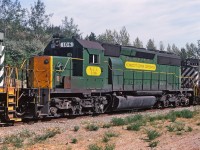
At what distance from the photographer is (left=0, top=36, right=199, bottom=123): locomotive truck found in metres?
14.6

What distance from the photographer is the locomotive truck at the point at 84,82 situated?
14641 mm

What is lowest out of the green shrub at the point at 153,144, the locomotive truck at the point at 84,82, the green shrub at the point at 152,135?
the green shrub at the point at 153,144

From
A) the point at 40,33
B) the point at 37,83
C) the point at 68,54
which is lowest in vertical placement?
the point at 37,83

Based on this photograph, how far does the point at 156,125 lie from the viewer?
12.8 metres

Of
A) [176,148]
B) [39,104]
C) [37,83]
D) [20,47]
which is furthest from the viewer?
[20,47]

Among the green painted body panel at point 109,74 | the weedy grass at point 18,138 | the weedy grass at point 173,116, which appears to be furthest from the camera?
the green painted body panel at point 109,74

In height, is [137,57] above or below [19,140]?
above

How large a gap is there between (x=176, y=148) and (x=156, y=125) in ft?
13.1

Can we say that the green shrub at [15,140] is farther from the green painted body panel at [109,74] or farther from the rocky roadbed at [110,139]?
the green painted body panel at [109,74]

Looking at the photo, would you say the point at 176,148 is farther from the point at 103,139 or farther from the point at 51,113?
the point at 51,113

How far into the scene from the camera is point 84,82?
675 inches

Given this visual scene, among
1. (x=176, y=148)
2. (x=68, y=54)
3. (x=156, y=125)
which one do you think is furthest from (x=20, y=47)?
(x=176, y=148)

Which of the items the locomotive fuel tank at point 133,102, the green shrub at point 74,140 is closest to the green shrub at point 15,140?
the green shrub at point 74,140

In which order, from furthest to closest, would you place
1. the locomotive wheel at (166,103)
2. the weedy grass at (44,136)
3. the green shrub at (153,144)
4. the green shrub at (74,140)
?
1. the locomotive wheel at (166,103)
2. the weedy grass at (44,136)
3. the green shrub at (74,140)
4. the green shrub at (153,144)
